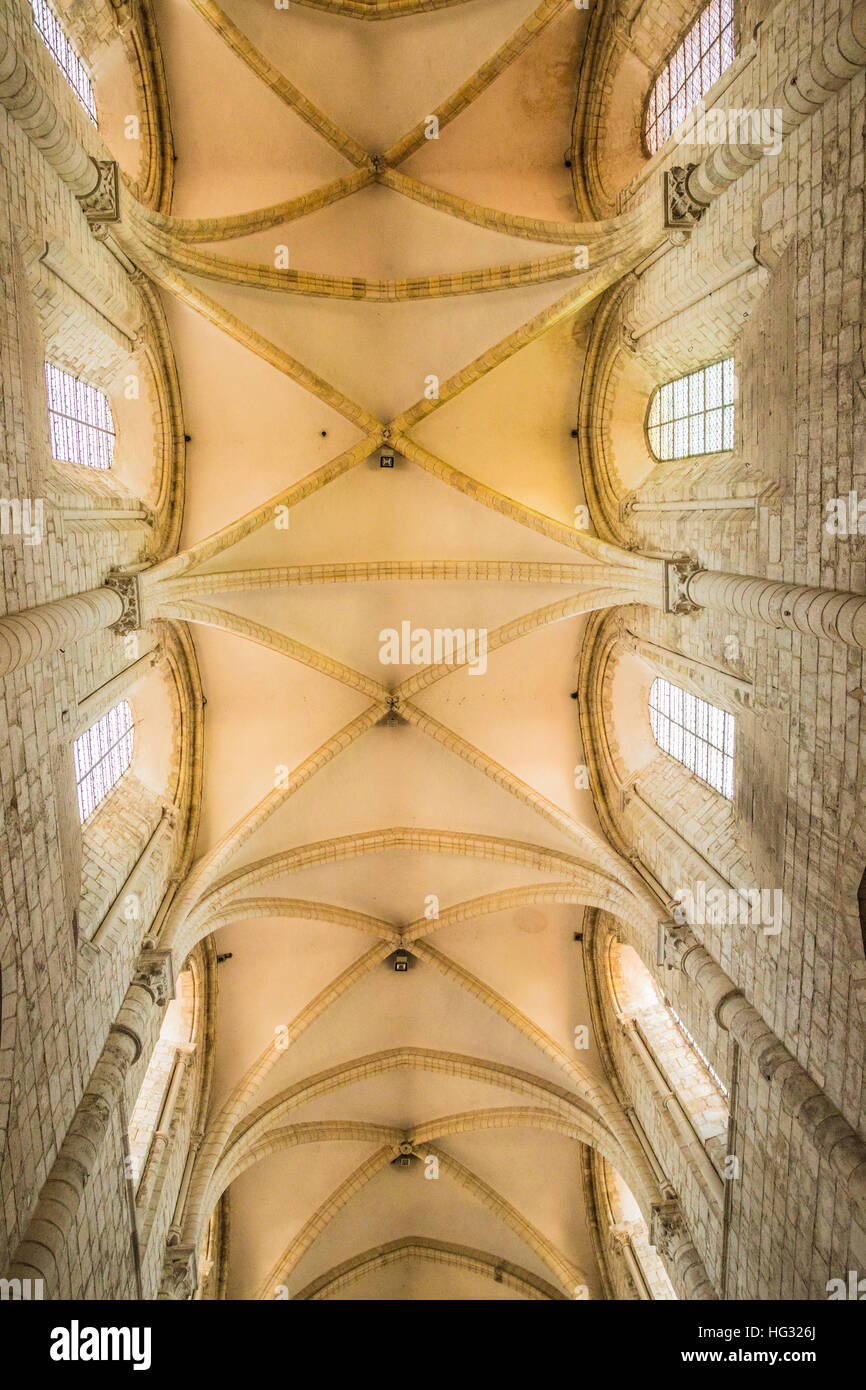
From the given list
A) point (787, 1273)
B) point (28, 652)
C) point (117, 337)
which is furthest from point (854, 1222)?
point (117, 337)

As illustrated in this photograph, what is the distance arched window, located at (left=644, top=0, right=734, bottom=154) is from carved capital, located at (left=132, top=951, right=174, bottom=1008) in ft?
41.1

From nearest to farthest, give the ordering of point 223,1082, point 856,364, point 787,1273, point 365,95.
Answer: point 856,364
point 787,1273
point 365,95
point 223,1082

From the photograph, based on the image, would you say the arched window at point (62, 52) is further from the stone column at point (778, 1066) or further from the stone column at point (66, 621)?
the stone column at point (778, 1066)

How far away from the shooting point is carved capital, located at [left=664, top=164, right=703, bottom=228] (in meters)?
10.7

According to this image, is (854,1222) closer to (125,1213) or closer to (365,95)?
(125,1213)

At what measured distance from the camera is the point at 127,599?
37.4ft

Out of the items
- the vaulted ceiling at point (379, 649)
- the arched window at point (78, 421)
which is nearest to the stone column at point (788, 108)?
the vaulted ceiling at point (379, 649)

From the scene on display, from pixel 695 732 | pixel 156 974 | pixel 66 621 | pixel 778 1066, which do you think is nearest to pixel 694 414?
pixel 695 732

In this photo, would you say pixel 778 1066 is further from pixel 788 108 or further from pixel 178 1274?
pixel 788 108

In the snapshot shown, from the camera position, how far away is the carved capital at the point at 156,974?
38.3 ft

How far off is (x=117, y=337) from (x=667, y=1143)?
13.1m

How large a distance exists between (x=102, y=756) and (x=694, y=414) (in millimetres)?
9561

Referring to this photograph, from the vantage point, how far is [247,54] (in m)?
13.3

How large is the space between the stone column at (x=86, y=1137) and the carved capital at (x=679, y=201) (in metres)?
10.8
